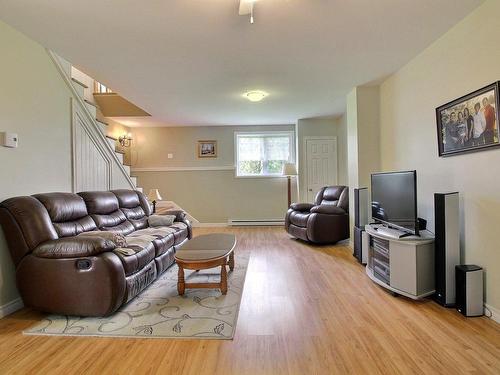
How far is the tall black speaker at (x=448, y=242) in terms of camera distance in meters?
2.23

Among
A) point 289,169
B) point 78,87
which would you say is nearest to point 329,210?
point 289,169

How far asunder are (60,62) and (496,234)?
4316mm

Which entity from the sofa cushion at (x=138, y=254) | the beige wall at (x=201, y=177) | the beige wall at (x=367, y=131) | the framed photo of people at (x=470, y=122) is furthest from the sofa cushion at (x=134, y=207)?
the framed photo of people at (x=470, y=122)

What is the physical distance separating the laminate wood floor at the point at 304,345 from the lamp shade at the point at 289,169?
3673 mm

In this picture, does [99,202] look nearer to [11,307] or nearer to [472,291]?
[11,307]

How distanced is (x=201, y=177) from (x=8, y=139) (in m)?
4.37

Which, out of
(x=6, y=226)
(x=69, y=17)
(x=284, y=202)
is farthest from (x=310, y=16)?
(x=284, y=202)

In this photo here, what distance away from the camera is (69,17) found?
2141 mm

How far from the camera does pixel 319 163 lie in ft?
20.3

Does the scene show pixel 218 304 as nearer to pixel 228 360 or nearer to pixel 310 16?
pixel 228 360

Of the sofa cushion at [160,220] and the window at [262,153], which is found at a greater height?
the window at [262,153]

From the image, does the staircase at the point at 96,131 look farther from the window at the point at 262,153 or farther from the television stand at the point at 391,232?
the television stand at the point at 391,232

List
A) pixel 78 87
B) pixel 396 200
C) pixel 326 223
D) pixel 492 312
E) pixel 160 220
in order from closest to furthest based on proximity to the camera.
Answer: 1. pixel 492 312
2. pixel 396 200
3. pixel 78 87
4. pixel 160 220
5. pixel 326 223

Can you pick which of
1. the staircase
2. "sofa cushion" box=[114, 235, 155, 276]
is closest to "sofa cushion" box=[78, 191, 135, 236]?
the staircase
